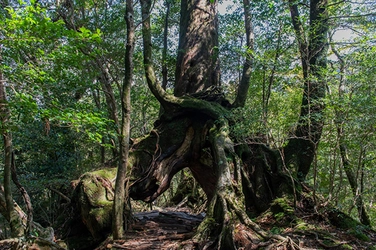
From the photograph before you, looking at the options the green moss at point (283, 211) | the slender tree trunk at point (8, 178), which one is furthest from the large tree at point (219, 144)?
the slender tree trunk at point (8, 178)

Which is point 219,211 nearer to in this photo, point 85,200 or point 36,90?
point 85,200

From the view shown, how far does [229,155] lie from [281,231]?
1689 mm

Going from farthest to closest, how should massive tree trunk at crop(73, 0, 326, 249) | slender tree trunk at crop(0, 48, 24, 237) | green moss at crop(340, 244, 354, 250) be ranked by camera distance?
massive tree trunk at crop(73, 0, 326, 249)
slender tree trunk at crop(0, 48, 24, 237)
green moss at crop(340, 244, 354, 250)

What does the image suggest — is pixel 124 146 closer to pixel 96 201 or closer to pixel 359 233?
pixel 96 201

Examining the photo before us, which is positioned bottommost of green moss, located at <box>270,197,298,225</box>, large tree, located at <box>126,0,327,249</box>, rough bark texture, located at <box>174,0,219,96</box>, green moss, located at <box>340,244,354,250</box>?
green moss, located at <box>340,244,354,250</box>

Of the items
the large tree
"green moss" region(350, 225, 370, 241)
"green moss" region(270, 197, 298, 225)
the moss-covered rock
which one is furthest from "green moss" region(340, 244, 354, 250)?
the moss-covered rock

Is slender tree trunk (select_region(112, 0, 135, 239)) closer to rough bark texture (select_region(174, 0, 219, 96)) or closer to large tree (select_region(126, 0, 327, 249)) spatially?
large tree (select_region(126, 0, 327, 249))

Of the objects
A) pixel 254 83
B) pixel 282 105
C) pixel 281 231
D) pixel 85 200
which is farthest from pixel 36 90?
pixel 282 105

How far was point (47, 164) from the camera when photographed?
9.36 m

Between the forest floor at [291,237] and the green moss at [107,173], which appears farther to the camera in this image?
the green moss at [107,173]

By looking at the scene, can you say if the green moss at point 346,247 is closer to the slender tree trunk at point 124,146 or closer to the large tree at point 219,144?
the large tree at point 219,144

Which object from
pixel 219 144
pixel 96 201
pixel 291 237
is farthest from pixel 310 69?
pixel 96 201

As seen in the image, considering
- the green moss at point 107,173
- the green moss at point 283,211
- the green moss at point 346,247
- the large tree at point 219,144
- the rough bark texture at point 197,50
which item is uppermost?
the rough bark texture at point 197,50

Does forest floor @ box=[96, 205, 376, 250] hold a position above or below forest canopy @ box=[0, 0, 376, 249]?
below
